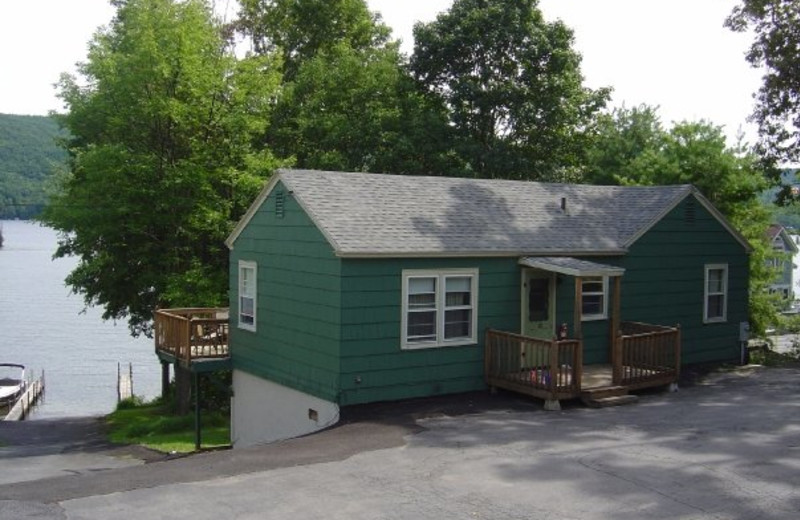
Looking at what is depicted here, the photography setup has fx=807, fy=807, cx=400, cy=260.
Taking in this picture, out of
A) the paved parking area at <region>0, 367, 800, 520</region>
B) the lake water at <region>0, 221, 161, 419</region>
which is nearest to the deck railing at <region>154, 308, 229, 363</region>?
the paved parking area at <region>0, 367, 800, 520</region>

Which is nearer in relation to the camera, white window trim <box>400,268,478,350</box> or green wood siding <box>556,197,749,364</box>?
white window trim <box>400,268,478,350</box>

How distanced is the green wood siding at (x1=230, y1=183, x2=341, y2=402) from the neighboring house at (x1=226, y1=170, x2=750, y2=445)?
0.04m

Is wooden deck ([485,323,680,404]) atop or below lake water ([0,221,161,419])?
atop

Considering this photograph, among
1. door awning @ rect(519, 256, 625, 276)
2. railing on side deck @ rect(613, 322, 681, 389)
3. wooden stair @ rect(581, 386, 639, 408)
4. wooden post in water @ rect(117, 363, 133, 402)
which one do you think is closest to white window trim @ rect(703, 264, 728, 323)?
railing on side deck @ rect(613, 322, 681, 389)

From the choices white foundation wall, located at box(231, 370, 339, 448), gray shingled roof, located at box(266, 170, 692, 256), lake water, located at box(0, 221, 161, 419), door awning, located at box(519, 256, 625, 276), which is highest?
gray shingled roof, located at box(266, 170, 692, 256)

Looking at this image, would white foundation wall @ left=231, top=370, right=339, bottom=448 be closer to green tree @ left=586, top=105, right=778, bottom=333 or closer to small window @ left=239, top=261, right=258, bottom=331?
small window @ left=239, top=261, right=258, bottom=331

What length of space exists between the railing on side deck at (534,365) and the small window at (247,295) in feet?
17.7

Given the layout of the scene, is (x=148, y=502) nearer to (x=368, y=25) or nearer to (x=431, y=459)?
(x=431, y=459)

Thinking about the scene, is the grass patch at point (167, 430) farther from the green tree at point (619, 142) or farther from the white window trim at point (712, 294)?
the green tree at point (619, 142)

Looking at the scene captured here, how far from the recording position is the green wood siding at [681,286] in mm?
18469

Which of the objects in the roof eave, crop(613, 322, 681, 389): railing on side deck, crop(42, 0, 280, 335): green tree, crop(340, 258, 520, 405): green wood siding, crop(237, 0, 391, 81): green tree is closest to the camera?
the roof eave

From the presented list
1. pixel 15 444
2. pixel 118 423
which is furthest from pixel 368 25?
pixel 15 444

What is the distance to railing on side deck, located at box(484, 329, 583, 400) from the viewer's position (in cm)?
1505

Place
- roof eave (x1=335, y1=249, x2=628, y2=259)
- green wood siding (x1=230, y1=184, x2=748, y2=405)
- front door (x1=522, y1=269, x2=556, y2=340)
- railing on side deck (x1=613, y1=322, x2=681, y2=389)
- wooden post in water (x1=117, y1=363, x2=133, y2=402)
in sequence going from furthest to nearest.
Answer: wooden post in water (x1=117, y1=363, x2=133, y2=402) → front door (x1=522, y1=269, x2=556, y2=340) → railing on side deck (x1=613, y1=322, x2=681, y2=389) → green wood siding (x1=230, y1=184, x2=748, y2=405) → roof eave (x1=335, y1=249, x2=628, y2=259)
